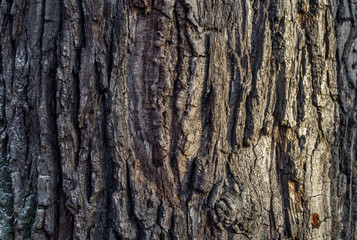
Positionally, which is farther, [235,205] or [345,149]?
[345,149]

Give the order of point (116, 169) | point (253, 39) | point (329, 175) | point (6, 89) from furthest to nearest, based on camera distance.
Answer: point (329, 175), point (6, 89), point (253, 39), point (116, 169)

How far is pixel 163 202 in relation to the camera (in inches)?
64.3

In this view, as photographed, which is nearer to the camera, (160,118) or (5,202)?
(160,118)

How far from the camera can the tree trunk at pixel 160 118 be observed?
162cm

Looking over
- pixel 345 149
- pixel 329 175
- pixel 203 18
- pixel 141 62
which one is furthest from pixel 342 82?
pixel 141 62

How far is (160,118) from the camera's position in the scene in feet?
5.34

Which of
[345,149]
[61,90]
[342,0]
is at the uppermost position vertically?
[342,0]

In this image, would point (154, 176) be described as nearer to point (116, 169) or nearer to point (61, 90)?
point (116, 169)

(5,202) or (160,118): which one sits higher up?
(160,118)

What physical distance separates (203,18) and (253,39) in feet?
0.99

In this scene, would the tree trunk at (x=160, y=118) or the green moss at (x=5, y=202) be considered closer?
the tree trunk at (x=160, y=118)

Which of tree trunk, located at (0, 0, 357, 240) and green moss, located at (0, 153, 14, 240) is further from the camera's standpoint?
green moss, located at (0, 153, 14, 240)

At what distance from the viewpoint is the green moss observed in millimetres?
1789

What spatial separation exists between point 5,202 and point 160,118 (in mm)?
1025
